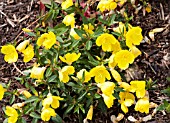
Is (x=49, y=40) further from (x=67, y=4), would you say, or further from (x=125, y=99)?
(x=125, y=99)

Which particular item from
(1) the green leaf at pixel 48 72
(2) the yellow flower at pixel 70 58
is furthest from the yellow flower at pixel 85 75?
(1) the green leaf at pixel 48 72

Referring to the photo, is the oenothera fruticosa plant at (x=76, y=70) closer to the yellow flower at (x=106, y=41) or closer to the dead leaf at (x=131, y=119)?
the yellow flower at (x=106, y=41)

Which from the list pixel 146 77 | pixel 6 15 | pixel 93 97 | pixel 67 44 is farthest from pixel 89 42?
pixel 6 15

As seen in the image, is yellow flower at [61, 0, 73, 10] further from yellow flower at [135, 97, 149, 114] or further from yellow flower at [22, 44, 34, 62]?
yellow flower at [135, 97, 149, 114]

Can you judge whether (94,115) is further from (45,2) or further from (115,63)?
(45,2)

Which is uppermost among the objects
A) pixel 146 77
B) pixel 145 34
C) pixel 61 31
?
pixel 61 31

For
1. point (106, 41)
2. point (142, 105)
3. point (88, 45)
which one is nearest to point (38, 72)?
point (88, 45)
